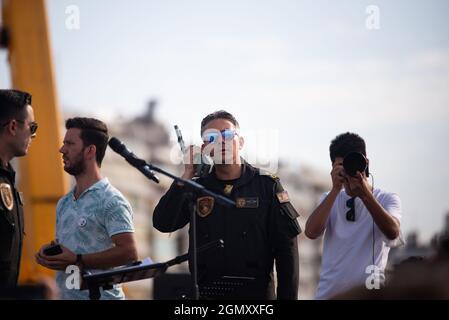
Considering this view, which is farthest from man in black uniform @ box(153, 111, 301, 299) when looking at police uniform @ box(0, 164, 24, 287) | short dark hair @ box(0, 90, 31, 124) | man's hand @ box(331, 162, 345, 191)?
short dark hair @ box(0, 90, 31, 124)

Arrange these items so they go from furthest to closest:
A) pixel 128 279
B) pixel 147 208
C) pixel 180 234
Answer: pixel 147 208 < pixel 180 234 < pixel 128 279

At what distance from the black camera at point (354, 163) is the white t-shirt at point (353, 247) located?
264 millimetres

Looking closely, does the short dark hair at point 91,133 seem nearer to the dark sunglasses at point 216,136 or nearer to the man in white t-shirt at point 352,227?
the dark sunglasses at point 216,136

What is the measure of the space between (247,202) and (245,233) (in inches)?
7.7

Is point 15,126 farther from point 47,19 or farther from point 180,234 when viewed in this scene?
point 180,234

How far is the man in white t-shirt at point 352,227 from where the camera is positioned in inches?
222

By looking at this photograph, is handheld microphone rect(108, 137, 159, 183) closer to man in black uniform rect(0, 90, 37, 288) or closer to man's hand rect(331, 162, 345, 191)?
man in black uniform rect(0, 90, 37, 288)

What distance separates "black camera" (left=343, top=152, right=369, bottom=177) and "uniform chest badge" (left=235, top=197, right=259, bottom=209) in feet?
1.92

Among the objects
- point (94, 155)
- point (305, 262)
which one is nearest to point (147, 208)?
point (305, 262)

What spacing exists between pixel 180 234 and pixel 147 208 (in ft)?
15.5

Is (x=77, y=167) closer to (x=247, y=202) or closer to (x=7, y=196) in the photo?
(x=7, y=196)

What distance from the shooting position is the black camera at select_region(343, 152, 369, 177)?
5691mm
